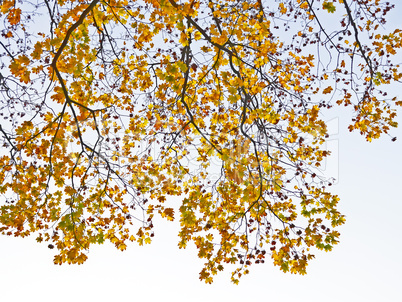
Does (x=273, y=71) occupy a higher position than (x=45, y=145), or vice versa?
(x=273, y=71)

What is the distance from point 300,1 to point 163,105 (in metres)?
3.21

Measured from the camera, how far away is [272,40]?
274 inches

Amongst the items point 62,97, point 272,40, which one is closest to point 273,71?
point 272,40

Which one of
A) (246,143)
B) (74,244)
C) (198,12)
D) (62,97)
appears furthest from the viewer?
(198,12)

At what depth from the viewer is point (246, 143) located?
559cm

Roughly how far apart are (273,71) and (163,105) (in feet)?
7.10

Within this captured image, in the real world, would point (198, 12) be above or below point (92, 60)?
above

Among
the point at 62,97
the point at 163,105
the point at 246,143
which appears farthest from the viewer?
the point at 163,105

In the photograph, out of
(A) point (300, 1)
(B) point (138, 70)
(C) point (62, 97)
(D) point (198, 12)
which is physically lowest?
(C) point (62, 97)

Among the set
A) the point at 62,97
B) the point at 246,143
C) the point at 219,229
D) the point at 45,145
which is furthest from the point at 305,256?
the point at 45,145

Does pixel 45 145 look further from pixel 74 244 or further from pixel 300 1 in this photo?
pixel 300 1

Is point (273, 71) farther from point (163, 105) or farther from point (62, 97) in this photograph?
point (62, 97)

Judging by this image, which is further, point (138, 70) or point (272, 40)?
point (272, 40)

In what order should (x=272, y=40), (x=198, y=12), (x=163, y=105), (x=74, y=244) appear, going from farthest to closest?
(x=272, y=40), (x=163, y=105), (x=198, y=12), (x=74, y=244)
